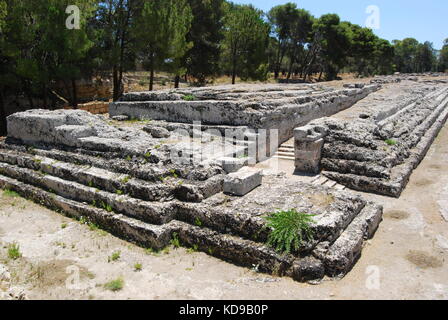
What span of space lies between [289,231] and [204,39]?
80.2 feet

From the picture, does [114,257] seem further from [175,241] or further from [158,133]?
[158,133]

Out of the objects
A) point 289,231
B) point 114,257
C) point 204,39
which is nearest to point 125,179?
point 114,257

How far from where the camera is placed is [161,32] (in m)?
19.1

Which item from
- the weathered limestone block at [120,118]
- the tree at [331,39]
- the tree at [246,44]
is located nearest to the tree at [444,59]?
the tree at [331,39]

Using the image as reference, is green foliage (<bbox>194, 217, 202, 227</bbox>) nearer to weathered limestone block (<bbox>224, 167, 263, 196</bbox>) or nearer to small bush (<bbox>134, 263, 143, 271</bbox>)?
weathered limestone block (<bbox>224, 167, 263, 196</bbox>)

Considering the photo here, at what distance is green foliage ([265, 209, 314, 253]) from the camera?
525 centimetres

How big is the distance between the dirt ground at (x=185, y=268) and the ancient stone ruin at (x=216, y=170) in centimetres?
26

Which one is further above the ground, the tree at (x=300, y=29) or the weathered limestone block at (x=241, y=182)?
the tree at (x=300, y=29)

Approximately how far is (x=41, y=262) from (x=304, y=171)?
22.0 feet

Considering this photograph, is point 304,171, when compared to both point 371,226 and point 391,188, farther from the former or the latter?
point 371,226

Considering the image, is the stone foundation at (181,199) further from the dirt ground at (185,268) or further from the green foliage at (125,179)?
the dirt ground at (185,268)

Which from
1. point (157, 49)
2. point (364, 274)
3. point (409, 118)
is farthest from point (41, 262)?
point (157, 49)

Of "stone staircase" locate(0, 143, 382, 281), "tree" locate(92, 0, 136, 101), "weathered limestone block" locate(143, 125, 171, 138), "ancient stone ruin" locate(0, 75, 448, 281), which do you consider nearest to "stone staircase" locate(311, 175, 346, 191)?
"ancient stone ruin" locate(0, 75, 448, 281)

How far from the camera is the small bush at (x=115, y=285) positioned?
492cm
